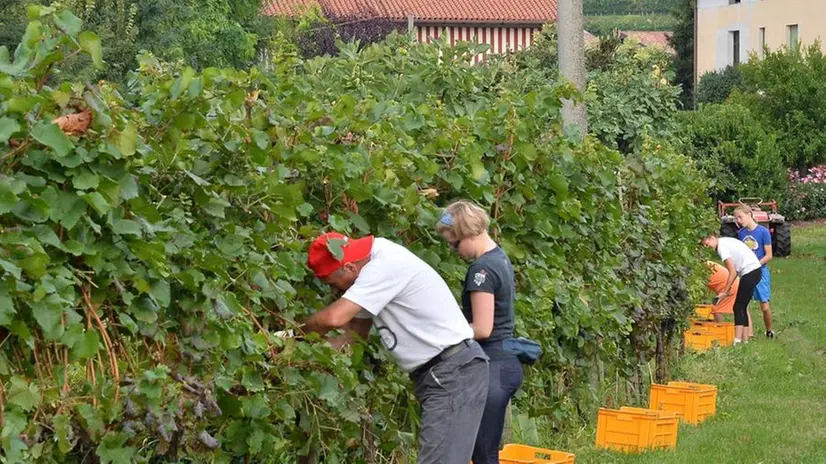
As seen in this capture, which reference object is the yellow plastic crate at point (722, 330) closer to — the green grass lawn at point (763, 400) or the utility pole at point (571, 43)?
the green grass lawn at point (763, 400)

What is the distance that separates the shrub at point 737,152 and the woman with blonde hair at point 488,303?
27.6 metres

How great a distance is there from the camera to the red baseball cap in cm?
577

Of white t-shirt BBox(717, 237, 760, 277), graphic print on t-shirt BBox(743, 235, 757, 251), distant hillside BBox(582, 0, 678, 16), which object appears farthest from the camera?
distant hillside BBox(582, 0, 678, 16)

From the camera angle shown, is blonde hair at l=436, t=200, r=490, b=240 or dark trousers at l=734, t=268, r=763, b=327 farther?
dark trousers at l=734, t=268, r=763, b=327

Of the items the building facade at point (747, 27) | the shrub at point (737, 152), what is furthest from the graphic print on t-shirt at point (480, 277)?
the building facade at point (747, 27)

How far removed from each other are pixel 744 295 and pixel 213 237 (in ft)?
38.7

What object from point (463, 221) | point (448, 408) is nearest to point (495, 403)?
point (448, 408)

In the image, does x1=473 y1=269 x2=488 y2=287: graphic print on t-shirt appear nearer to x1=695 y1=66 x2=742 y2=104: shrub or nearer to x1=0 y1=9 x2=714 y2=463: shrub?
x1=0 y1=9 x2=714 y2=463: shrub

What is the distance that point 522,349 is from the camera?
7004 mm

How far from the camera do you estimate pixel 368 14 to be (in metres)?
53.1

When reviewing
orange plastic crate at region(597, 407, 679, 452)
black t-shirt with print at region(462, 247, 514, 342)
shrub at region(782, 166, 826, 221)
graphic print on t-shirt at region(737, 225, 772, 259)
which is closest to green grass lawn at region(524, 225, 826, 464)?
orange plastic crate at region(597, 407, 679, 452)

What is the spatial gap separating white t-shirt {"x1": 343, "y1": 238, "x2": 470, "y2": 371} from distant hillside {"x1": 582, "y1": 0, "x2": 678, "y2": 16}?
10267 centimetres

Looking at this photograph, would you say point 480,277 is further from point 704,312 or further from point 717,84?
point 717,84

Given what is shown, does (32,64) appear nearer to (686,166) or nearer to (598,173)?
(598,173)
